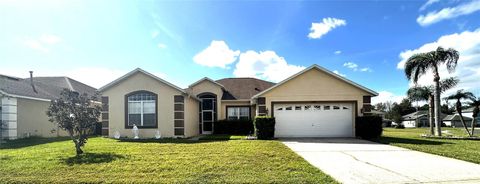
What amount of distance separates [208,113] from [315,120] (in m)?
8.96

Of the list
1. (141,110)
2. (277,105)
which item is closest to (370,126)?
(277,105)

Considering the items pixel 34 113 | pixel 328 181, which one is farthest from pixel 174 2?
pixel 34 113

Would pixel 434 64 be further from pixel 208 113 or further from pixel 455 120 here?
pixel 455 120

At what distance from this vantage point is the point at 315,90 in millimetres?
17859

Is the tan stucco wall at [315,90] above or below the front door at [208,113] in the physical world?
above

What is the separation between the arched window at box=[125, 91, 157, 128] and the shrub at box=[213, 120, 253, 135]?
585 cm

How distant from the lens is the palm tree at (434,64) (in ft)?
59.6

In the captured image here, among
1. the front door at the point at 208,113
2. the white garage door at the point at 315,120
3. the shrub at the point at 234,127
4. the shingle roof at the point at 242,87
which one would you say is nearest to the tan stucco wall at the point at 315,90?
the white garage door at the point at 315,120

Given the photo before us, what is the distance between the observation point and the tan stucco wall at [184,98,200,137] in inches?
717

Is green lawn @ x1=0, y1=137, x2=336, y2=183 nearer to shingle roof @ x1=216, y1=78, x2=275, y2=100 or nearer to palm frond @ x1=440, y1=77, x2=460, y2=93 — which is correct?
shingle roof @ x1=216, y1=78, x2=275, y2=100

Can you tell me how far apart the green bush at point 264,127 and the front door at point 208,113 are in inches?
291

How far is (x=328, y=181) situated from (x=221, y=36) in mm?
12680

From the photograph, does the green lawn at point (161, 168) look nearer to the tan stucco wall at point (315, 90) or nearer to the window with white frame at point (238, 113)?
the tan stucco wall at point (315, 90)

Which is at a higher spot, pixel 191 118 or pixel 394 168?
pixel 191 118
